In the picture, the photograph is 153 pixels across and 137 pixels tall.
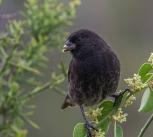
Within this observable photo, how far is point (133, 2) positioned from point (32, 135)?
5.21 metres

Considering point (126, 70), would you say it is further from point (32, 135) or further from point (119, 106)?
point (119, 106)

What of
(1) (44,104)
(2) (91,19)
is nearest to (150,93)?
(1) (44,104)

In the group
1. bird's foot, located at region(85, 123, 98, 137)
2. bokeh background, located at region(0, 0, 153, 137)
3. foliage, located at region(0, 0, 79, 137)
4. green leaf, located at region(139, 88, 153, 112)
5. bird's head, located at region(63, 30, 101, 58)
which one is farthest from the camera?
bokeh background, located at region(0, 0, 153, 137)

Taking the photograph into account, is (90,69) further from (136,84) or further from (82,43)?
(136,84)

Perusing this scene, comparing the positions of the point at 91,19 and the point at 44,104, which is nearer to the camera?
the point at 44,104

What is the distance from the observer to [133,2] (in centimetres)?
1329

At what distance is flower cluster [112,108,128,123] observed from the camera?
229 cm

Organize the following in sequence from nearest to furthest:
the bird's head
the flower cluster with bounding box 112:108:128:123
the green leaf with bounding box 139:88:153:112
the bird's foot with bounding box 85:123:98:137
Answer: the green leaf with bounding box 139:88:153:112
the flower cluster with bounding box 112:108:128:123
the bird's foot with bounding box 85:123:98:137
the bird's head

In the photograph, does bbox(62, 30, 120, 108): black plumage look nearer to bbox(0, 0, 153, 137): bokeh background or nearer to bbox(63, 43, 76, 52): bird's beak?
bbox(63, 43, 76, 52): bird's beak

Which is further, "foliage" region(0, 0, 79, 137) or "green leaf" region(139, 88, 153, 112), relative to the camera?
"foliage" region(0, 0, 79, 137)

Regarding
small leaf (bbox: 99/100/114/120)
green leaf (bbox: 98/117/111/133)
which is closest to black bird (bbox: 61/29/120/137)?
small leaf (bbox: 99/100/114/120)

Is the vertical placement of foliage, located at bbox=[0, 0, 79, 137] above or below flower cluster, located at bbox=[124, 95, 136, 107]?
below

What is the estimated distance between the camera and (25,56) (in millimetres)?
3752

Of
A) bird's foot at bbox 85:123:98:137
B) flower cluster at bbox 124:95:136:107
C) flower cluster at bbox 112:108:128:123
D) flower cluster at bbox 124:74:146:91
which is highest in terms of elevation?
flower cluster at bbox 124:74:146:91
